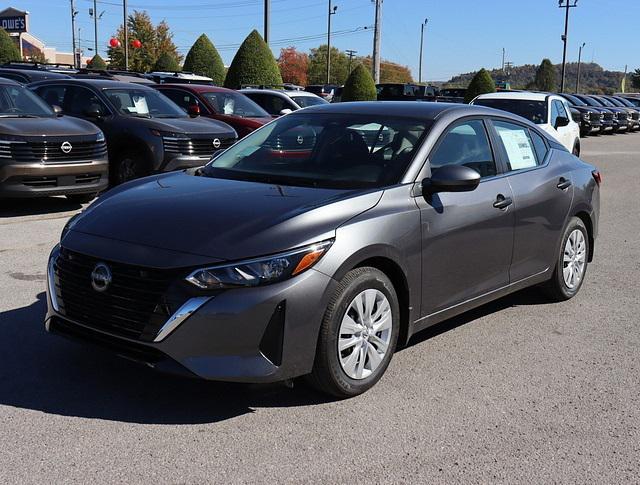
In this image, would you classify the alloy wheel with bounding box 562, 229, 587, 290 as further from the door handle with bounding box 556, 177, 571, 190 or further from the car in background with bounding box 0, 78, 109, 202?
the car in background with bounding box 0, 78, 109, 202

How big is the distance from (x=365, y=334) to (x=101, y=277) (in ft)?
4.76

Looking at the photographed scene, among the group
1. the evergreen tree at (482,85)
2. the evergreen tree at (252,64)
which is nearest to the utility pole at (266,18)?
the evergreen tree at (252,64)

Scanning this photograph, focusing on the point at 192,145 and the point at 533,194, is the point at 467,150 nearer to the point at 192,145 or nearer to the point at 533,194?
the point at 533,194

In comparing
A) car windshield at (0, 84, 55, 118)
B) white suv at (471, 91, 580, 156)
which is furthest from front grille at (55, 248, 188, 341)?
white suv at (471, 91, 580, 156)

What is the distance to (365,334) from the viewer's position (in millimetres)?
4328

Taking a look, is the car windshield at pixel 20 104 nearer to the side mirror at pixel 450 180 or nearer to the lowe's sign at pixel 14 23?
the side mirror at pixel 450 180

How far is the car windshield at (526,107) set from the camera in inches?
617

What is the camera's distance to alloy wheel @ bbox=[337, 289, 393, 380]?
166 inches

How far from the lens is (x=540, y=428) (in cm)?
406

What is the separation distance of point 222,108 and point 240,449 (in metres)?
11.5

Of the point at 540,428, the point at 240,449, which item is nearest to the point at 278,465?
the point at 240,449

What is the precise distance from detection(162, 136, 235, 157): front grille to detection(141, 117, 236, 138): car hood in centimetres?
10

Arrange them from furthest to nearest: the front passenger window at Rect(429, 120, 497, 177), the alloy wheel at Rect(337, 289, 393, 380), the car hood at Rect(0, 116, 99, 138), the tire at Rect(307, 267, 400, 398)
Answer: the car hood at Rect(0, 116, 99, 138)
the front passenger window at Rect(429, 120, 497, 177)
the alloy wheel at Rect(337, 289, 393, 380)
the tire at Rect(307, 267, 400, 398)

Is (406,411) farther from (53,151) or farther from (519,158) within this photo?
(53,151)
